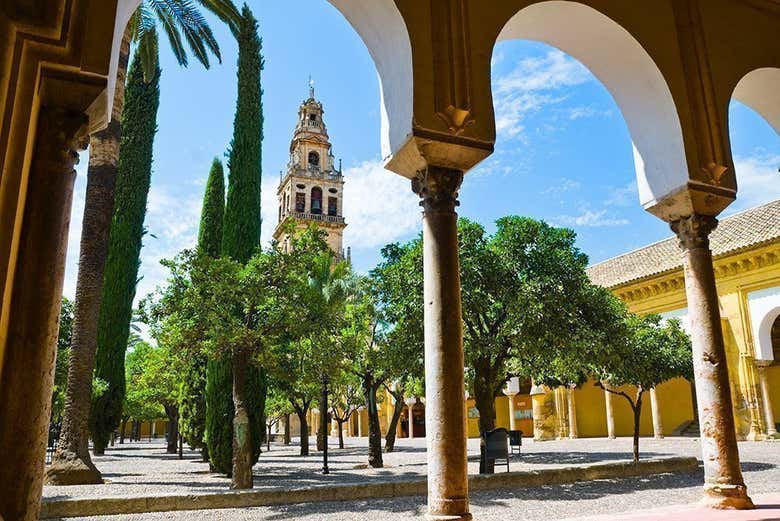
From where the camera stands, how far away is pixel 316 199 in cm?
5453

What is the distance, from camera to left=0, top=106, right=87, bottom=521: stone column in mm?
3455

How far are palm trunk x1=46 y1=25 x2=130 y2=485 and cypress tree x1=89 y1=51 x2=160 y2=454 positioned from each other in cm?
418

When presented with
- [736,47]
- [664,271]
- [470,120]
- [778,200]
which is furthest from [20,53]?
[778,200]

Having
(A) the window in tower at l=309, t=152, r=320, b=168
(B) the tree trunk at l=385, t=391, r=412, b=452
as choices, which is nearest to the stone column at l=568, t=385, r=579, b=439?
(B) the tree trunk at l=385, t=391, r=412, b=452

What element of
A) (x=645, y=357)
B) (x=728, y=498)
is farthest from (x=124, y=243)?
(x=728, y=498)

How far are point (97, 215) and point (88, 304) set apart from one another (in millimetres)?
2008

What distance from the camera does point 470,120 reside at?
5191mm

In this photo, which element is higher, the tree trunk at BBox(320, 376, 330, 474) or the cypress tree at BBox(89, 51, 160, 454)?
the cypress tree at BBox(89, 51, 160, 454)

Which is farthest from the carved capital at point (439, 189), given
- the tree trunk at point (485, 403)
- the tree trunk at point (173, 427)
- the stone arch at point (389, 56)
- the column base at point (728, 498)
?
the tree trunk at point (173, 427)

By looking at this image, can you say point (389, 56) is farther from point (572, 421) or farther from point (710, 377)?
point (572, 421)

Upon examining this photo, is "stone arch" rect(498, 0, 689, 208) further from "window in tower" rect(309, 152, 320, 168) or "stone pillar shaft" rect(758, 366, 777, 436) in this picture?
"window in tower" rect(309, 152, 320, 168)

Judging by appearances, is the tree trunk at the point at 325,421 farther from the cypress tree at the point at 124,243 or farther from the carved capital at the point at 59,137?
the carved capital at the point at 59,137

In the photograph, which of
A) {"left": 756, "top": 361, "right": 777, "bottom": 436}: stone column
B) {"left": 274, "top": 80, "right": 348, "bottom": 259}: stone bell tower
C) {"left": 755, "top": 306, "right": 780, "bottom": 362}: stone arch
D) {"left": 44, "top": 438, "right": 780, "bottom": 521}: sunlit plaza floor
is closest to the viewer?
{"left": 44, "top": 438, "right": 780, "bottom": 521}: sunlit plaza floor

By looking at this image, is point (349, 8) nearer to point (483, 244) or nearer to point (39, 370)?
point (39, 370)
